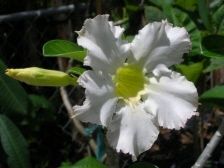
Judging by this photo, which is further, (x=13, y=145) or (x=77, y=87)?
(x=77, y=87)

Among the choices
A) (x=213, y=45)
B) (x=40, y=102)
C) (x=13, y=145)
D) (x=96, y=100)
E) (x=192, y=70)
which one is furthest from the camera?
(x=40, y=102)

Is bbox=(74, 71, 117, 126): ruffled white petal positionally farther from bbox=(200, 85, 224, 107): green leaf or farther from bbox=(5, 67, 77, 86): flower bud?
Answer: bbox=(200, 85, 224, 107): green leaf

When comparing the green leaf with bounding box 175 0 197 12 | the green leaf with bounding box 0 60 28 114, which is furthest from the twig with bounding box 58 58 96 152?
the green leaf with bounding box 175 0 197 12

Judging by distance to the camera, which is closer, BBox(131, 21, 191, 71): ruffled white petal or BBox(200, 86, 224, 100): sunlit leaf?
BBox(131, 21, 191, 71): ruffled white petal

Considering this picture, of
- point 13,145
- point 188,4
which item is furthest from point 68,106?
point 188,4

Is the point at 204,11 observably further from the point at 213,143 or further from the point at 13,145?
the point at 13,145

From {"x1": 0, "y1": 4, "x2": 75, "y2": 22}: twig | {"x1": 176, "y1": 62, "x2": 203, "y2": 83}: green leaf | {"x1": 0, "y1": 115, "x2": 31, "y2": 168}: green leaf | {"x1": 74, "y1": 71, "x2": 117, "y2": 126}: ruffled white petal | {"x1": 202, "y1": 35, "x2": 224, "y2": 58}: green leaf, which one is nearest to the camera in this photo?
{"x1": 74, "y1": 71, "x2": 117, "y2": 126}: ruffled white petal

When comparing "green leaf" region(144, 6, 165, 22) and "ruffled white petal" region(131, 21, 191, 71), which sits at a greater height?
"ruffled white petal" region(131, 21, 191, 71)

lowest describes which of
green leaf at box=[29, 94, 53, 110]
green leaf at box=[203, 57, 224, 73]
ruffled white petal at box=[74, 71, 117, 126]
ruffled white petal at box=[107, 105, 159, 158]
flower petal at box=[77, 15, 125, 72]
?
green leaf at box=[29, 94, 53, 110]
